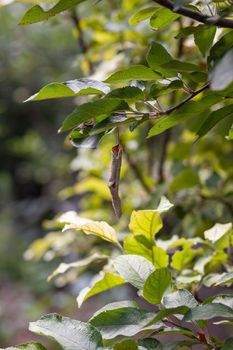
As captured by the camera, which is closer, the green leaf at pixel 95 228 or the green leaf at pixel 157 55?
the green leaf at pixel 157 55

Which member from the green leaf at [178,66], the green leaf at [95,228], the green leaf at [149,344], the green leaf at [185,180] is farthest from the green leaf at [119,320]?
the green leaf at [185,180]

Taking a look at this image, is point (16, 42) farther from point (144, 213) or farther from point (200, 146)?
point (144, 213)

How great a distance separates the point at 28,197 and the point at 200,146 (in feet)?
15.6

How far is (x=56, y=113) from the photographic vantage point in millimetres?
5391

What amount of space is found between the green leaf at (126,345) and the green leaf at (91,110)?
0.70 feet

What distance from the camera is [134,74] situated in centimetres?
53

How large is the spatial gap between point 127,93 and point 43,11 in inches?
4.5

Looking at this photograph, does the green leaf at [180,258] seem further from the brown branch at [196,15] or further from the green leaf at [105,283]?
the brown branch at [196,15]

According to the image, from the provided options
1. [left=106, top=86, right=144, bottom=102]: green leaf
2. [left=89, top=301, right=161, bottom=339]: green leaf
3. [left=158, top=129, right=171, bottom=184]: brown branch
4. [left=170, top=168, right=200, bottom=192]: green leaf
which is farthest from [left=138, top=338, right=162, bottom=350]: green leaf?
[left=158, top=129, right=171, bottom=184]: brown branch

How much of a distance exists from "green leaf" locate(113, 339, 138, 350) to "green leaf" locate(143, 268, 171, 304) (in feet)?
0.19

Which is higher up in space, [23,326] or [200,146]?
[200,146]

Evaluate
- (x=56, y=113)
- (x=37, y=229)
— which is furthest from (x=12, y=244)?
(x=56, y=113)

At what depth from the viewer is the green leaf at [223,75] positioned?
402 millimetres

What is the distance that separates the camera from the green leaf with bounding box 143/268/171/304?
1.70 ft
